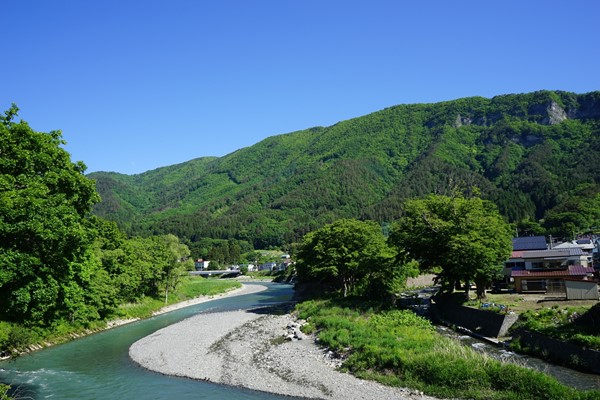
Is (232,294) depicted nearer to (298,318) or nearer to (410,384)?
(298,318)

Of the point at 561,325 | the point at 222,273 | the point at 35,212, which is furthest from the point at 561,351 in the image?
the point at 222,273

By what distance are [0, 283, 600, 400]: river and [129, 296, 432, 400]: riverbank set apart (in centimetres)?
121

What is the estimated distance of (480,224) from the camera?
43.2 meters

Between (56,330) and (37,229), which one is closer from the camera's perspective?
(37,229)

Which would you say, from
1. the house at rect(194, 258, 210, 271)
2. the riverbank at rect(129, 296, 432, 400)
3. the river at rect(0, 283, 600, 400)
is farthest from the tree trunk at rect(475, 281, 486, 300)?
the house at rect(194, 258, 210, 271)

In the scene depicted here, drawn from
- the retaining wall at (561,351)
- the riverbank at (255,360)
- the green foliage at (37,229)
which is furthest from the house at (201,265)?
the retaining wall at (561,351)

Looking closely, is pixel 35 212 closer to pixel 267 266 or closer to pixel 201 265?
pixel 267 266

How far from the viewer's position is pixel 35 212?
20.5 metres

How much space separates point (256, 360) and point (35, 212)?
17.2 meters

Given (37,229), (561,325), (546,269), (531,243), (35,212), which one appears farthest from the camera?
(531,243)

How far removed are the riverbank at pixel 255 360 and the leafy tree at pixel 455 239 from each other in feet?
52.6

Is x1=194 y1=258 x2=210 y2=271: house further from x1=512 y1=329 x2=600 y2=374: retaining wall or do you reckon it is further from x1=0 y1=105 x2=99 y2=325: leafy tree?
x1=512 y1=329 x2=600 y2=374: retaining wall

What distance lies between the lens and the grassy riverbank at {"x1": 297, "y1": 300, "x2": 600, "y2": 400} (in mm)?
19594

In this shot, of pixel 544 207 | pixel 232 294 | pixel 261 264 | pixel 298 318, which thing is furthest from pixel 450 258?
pixel 261 264
